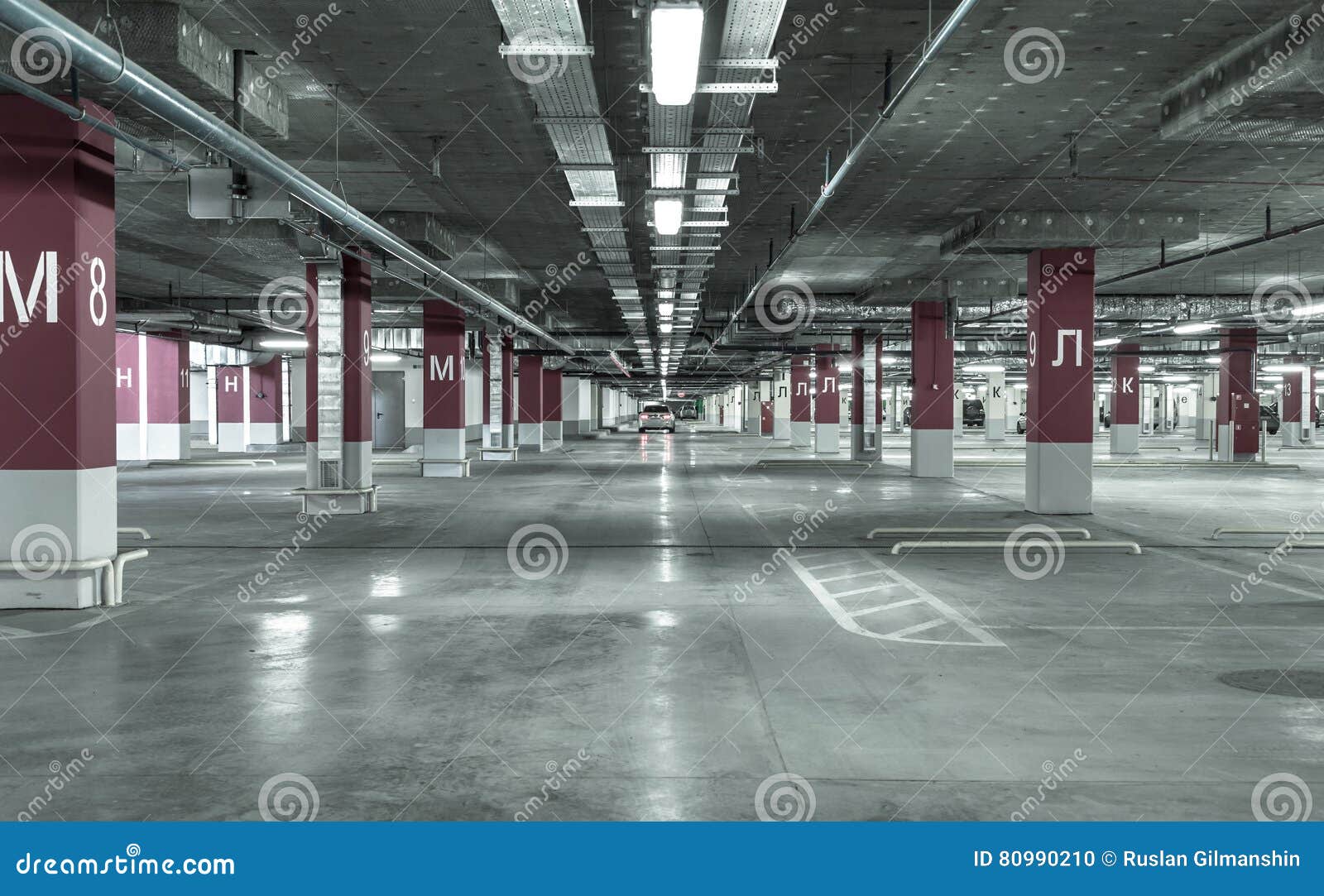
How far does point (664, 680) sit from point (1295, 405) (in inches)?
1860

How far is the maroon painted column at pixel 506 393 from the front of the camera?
31216 mm

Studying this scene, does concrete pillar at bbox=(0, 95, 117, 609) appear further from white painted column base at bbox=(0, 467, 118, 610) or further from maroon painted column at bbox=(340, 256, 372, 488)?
maroon painted column at bbox=(340, 256, 372, 488)

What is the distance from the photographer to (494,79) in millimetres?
9164

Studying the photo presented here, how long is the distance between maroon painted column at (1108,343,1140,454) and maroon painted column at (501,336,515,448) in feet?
68.6

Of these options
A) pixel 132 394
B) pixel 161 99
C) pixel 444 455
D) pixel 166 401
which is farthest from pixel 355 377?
pixel 132 394

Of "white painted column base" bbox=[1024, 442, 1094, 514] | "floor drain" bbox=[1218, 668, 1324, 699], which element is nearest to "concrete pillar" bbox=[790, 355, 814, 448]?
"white painted column base" bbox=[1024, 442, 1094, 514]

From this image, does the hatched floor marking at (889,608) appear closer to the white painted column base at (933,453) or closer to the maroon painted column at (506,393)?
the white painted column base at (933,453)

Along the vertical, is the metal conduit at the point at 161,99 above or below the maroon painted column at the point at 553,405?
above

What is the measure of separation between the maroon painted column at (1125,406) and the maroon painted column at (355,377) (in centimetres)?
2789

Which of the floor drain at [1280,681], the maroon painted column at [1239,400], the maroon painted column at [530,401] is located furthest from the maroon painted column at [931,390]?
the maroon painted column at [530,401]

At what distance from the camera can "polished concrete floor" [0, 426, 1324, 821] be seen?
4.25 m

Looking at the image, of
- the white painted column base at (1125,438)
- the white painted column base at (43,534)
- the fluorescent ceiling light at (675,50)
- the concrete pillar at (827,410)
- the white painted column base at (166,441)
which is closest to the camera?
the fluorescent ceiling light at (675,50)

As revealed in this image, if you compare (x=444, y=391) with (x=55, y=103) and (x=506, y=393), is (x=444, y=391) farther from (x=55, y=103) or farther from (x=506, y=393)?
(x=55, y=103)

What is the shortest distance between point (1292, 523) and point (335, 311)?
14220mm
